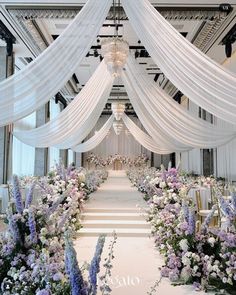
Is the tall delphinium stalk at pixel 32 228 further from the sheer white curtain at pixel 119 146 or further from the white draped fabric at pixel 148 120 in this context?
the sheer white curtain at pixel 119 146

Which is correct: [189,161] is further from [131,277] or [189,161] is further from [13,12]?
[131,277]

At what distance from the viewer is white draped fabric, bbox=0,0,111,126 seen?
3588mm

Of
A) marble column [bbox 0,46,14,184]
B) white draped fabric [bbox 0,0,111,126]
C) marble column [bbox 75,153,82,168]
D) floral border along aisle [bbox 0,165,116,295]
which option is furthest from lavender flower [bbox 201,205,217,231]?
marble column [bbox 75,153,82,168]

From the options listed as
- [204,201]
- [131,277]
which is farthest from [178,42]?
[204,201]

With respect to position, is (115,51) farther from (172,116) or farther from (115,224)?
(115,224)

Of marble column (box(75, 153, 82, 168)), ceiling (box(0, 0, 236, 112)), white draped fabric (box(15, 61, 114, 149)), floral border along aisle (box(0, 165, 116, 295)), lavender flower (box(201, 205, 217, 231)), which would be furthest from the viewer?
marble column (box(75, 153, 82, 168))

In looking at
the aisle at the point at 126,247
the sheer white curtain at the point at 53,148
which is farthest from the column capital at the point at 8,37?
the sheer white curtain at the point at 53,148

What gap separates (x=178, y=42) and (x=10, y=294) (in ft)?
8.82

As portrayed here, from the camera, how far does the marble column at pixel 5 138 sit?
913 cm

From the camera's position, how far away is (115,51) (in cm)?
505

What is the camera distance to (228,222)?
324 cm

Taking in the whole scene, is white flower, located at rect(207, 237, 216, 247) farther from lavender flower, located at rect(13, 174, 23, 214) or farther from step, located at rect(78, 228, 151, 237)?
step, located at rect(78, 228, 151, 237)

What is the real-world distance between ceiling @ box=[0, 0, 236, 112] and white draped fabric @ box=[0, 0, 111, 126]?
157cm

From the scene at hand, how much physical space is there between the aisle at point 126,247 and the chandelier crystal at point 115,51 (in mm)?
2631
